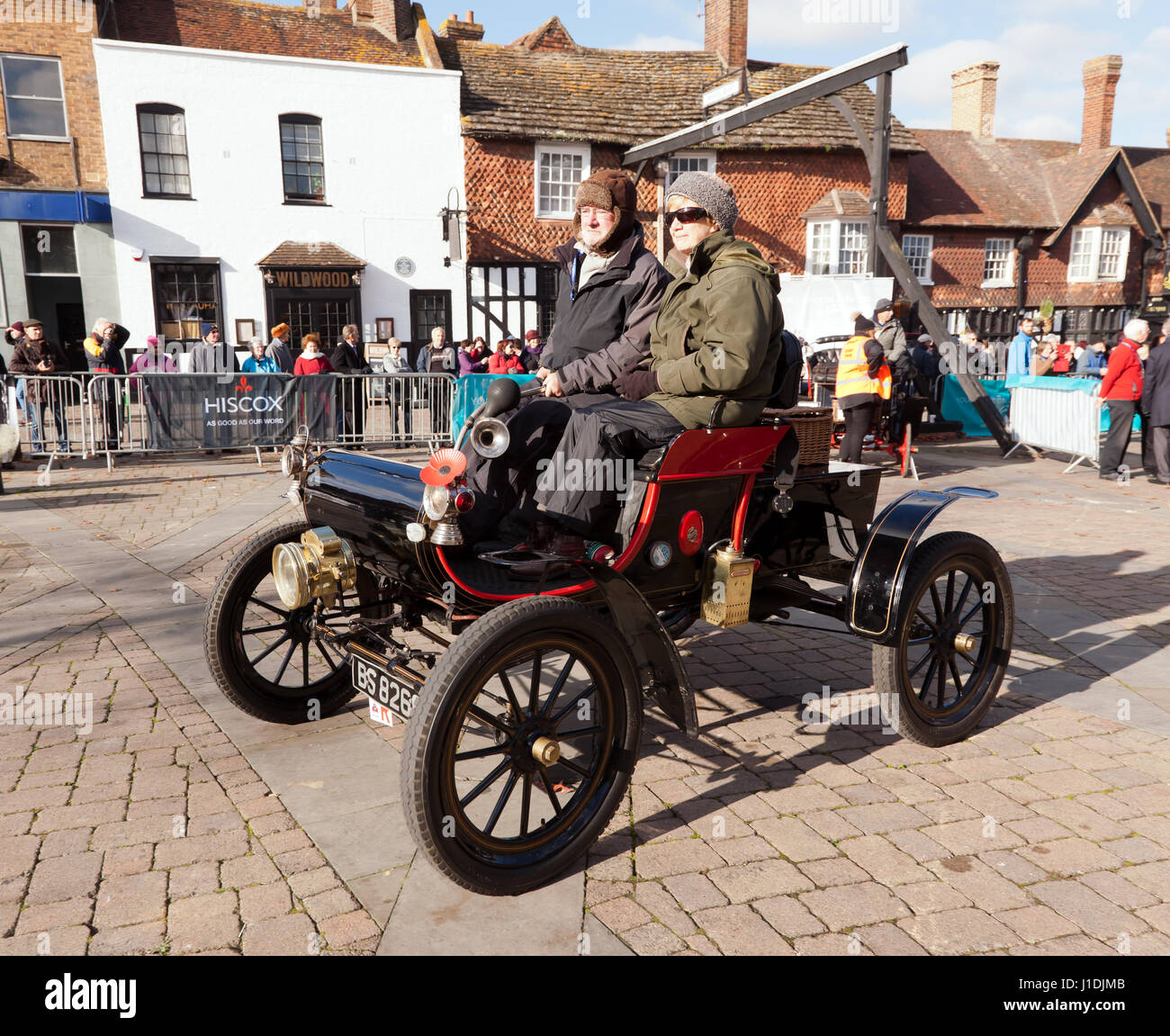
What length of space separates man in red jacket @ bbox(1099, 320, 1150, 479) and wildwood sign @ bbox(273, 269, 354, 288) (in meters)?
15.9

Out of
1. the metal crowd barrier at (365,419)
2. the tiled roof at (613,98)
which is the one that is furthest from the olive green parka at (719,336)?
the tiled roof at (613,98)

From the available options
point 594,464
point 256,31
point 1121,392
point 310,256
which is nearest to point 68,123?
point 256,31

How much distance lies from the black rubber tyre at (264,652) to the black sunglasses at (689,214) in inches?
76.6

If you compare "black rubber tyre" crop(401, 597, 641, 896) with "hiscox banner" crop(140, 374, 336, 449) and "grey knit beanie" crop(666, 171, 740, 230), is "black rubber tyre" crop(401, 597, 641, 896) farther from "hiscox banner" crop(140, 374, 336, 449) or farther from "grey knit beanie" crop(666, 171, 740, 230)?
"hiscox banner" crop(140, 374, 336, 449)

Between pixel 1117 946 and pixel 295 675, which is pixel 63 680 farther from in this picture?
pixel 1117 946

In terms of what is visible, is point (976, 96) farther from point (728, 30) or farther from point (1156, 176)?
point (728, 30)

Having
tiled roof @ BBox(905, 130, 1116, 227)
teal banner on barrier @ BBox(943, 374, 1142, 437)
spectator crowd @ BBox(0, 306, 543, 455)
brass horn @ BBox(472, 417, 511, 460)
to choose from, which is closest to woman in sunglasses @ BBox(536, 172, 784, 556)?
brass horn @ BBox(472, 417, 511, 460)

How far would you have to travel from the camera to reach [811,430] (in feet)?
12.4

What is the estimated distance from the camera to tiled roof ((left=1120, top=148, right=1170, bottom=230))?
3441 cm

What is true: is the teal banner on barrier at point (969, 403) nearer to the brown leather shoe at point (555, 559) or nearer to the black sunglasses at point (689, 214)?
the black sunglasses at point (689, 214)

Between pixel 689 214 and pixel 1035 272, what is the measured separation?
33.4 meters

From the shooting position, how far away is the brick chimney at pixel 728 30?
25.3 metres

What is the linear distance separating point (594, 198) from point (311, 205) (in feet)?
62.1

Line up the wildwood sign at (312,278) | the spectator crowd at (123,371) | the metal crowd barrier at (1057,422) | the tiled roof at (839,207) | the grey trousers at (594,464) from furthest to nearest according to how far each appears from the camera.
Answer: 1. the tiled roof at (839,207)
2. the wildwood sign at (312,278)
3. the metal crowd barrier at (1057,422)
4. the spectator crowd at (123,371)
5. the grey trousers at (594,464)
